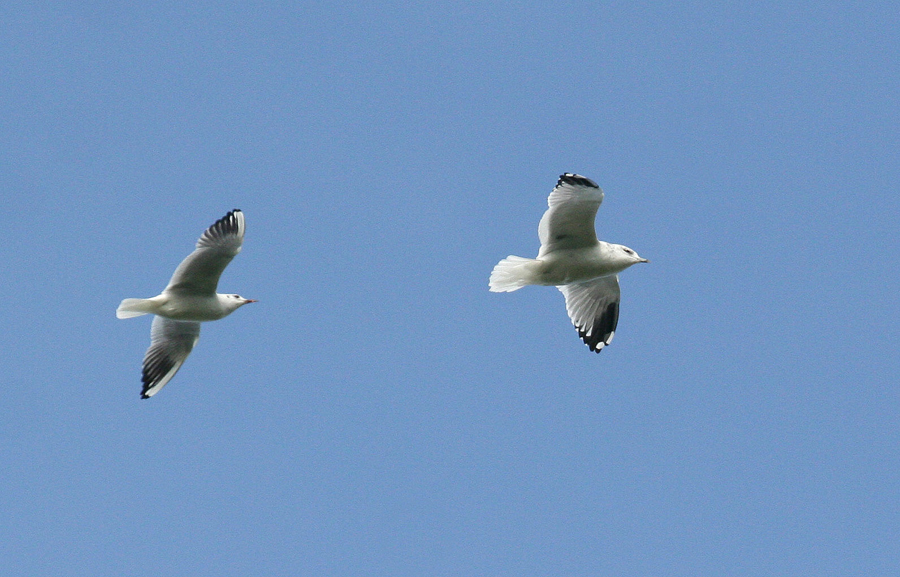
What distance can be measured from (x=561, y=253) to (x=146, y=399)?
17.7ft

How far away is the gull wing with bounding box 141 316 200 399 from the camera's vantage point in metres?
14.1

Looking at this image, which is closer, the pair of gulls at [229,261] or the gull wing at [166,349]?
the pair of gulls at [229,261]

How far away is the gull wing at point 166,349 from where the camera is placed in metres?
14.1

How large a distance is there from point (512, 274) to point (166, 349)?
176 inches

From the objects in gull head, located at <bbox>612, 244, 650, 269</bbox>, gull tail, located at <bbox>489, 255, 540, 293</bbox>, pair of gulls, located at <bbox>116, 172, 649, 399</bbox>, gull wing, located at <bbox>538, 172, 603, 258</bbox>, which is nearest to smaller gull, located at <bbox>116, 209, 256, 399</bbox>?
pair of gulls, located at <bbox>116, 172, 649, 399</bbox>

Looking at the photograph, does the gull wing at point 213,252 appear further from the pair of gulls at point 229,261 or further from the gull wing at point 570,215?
the gull wing at point 570,215

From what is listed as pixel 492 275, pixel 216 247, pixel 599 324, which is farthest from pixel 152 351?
pixel 599 324

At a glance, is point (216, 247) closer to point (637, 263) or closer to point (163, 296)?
point (163, 296)

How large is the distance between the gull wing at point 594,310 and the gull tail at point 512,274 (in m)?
1.29

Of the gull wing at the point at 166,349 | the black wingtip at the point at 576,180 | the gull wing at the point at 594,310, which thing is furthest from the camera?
the gull wing at the point at 594,310

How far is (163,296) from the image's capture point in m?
13.0

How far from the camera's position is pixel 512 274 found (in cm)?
1329

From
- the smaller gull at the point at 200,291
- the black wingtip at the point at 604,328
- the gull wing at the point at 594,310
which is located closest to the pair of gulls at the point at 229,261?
the smaller gull at the point at 200,291

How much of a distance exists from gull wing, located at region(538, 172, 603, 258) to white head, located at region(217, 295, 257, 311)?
3625 mm
